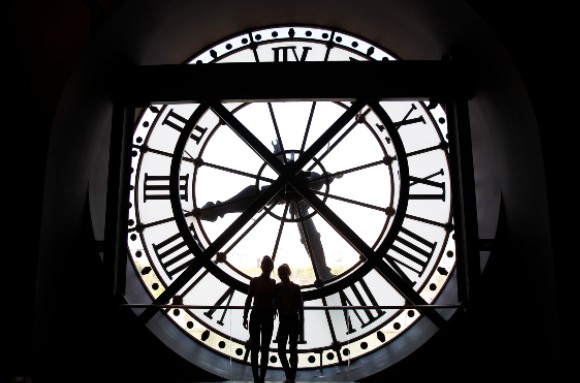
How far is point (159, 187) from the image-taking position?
11.9 ft

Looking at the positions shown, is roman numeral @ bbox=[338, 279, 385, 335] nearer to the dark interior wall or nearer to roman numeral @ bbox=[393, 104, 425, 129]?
the dark interior wall

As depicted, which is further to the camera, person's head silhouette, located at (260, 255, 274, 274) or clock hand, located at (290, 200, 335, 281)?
clock hand, located at (290, 200, 335, 281)

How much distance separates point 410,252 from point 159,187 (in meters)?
2.01

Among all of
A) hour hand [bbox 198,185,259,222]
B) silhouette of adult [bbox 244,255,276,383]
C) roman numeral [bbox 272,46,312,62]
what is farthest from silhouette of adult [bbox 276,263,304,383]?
roman numeral [bbox 272,46,312,62]

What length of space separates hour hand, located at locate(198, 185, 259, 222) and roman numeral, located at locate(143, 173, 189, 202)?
185mm

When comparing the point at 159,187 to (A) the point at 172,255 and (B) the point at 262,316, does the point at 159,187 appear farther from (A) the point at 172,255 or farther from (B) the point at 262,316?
(B) the point at 262,316

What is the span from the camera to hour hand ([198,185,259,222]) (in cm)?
356

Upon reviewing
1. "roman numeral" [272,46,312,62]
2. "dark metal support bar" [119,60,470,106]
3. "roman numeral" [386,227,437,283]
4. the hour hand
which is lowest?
"roman numeral" [386,227,437,283]
